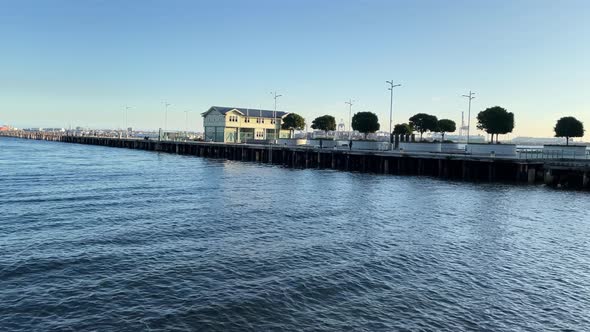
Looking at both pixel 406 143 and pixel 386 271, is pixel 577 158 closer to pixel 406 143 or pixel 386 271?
pixel 406 143

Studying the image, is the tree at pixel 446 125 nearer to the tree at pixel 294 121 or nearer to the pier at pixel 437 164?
the pier at pixel 437 164

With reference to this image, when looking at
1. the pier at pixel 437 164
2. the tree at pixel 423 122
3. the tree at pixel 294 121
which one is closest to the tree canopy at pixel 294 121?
the tree at pixel 294 121

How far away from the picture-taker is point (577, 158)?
5656cm

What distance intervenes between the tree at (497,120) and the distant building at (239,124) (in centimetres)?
5312

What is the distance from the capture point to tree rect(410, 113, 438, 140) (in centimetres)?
7756

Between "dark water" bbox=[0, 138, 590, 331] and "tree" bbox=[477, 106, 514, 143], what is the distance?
32.6 meters

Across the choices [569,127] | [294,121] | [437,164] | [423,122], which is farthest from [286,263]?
[294,121]

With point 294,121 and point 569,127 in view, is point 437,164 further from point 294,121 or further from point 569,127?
point 294,121

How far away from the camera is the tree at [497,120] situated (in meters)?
65.4

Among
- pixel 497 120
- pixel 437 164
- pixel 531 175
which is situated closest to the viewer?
pixel 531 175

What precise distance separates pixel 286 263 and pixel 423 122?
6454cm

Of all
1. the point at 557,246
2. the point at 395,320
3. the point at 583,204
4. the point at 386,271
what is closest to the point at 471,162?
the point at 583,204

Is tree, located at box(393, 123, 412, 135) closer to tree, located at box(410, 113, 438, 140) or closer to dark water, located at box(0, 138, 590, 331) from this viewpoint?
tree, located at box(410, 113, 438, 140)

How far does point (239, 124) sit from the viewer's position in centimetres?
10906
